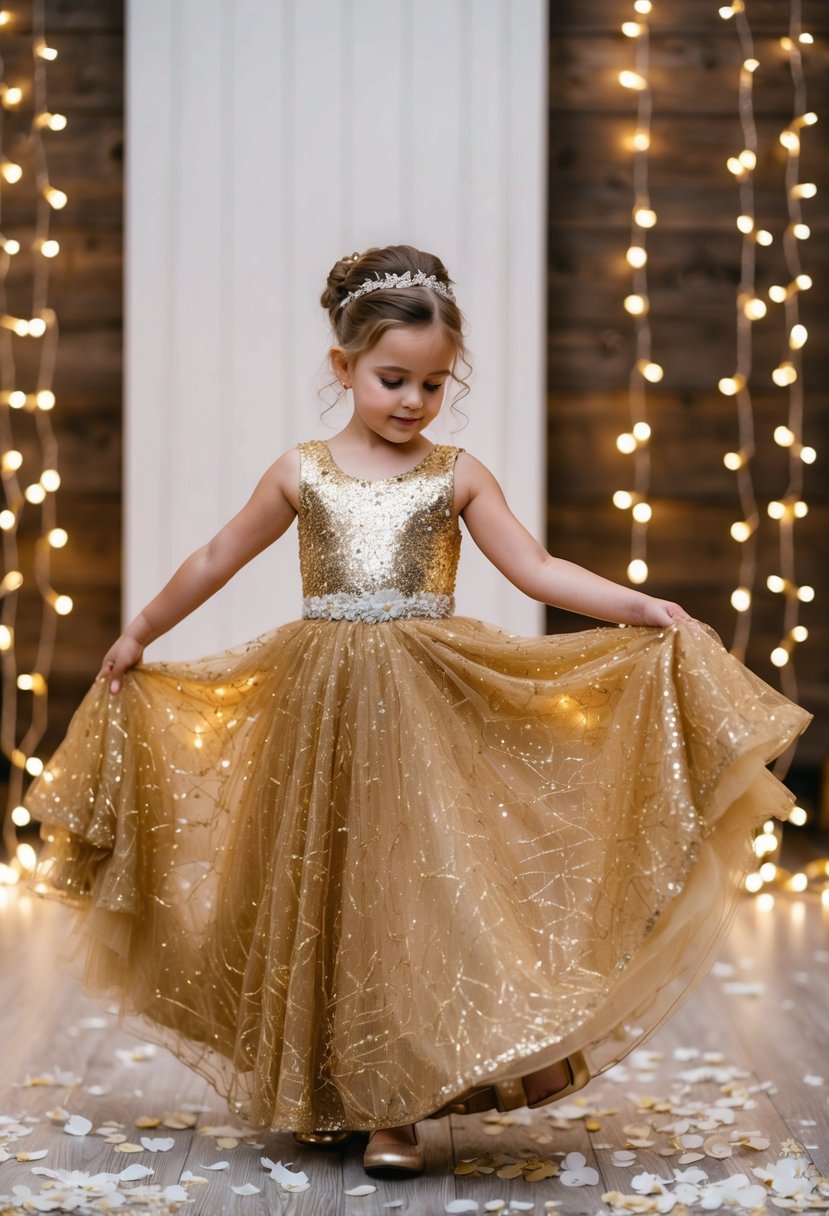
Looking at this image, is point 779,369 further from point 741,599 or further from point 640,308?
point 741,599

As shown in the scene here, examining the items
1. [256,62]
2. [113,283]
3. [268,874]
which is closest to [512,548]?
[268,874]

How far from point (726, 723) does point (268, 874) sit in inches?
25.2

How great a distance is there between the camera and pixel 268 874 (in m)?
1.80

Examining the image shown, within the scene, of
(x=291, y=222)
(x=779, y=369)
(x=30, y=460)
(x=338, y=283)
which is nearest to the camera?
(x=338, y=283)

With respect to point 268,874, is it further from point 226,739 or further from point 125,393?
point 125,393

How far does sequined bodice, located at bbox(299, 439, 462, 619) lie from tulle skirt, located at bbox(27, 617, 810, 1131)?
56mm

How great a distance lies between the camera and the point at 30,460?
370 cm

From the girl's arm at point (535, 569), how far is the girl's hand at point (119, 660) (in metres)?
0.50

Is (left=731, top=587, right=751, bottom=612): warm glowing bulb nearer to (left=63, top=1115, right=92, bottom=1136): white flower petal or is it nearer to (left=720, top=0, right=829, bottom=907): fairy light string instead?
(left=720, top=0, right=829, bottom=907): fairy light string

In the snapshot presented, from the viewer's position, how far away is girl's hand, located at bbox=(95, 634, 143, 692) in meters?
1.89

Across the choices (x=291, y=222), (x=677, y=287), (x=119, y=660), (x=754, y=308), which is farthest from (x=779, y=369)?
(x=119, y=660)

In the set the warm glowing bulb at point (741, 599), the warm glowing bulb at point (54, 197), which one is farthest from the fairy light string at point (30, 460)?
the warm glowing bulb at point (741, 599)

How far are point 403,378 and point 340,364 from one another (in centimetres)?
12

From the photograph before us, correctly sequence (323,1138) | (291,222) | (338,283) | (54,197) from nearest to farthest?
1. (323,1138)
2. (338,283)
3. (291,222)
4. (54,197)
